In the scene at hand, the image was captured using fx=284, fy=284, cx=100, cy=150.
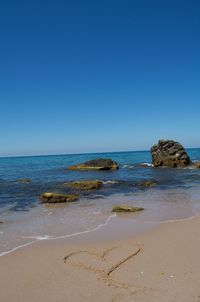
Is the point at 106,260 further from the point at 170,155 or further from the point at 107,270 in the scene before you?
the point at 170,155

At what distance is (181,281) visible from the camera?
17.9ft

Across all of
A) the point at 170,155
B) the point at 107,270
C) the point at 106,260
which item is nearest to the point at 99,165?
the point at 170,155

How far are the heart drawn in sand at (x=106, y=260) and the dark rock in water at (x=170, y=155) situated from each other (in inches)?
1358

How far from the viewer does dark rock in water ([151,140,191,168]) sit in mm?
40681

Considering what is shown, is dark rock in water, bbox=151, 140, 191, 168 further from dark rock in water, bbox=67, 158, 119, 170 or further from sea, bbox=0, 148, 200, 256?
sea, bbox=0, 148, 200, 256

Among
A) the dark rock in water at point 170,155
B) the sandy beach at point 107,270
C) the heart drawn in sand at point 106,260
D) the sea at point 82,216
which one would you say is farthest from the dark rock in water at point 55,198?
the dark rock in water at point 170,155

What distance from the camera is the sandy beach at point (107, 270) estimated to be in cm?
511

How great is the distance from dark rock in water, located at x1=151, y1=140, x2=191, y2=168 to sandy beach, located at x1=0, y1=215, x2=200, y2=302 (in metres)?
33.1

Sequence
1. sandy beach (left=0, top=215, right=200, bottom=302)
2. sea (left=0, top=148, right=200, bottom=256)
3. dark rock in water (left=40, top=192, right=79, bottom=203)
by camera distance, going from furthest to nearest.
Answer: dark rock in water (left=40, top=192, right=79, bottom=203)
sea (left=0, top=148, right=200, bottom=256)
sandy beach (left=0, top=215, right=200, bottom=302)

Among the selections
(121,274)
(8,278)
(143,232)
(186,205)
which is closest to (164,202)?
(186,205)

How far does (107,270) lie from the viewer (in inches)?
241

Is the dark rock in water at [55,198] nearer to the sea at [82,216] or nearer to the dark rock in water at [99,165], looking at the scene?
the sea at [82,216]

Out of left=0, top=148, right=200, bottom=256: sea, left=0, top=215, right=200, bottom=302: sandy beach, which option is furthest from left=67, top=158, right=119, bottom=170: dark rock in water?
left=0, top=215, right=200, bottom=302: sandy beach

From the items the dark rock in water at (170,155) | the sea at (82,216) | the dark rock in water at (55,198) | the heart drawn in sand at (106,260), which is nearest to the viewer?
the heart drawn in sand at (106,260)
